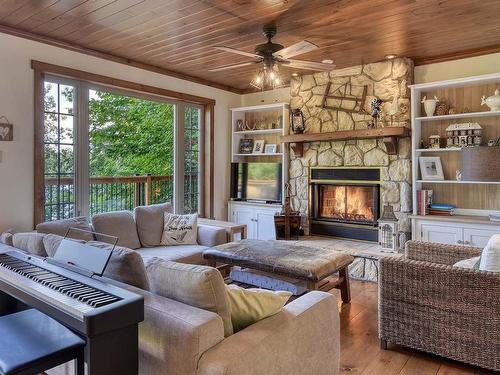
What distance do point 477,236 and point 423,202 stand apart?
67 cm

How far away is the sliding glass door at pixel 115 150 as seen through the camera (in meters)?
4.06

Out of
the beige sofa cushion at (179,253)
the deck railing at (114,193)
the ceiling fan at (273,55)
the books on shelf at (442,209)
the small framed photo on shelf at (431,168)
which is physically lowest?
the beige sofa cushion at (179,253)

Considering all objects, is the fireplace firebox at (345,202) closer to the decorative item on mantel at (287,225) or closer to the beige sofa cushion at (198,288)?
the decorative item on mantel at (287,225)

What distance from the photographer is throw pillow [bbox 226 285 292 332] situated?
1.67 meters

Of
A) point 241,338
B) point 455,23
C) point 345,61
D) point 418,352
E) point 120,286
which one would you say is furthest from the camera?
point 345,61

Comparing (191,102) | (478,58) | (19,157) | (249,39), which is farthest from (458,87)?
(19,157)

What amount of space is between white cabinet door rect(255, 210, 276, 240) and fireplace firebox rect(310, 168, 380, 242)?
60 centimetres

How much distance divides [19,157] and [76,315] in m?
3.01

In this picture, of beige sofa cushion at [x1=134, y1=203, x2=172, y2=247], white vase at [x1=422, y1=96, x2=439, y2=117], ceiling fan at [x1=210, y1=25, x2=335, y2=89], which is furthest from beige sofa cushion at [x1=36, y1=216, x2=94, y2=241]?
white vase at [x1=422, y1=96, x2=439, y2=117]

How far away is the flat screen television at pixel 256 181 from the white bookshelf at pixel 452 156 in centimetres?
205

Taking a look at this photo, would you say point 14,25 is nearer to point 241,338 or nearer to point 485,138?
point 241,338

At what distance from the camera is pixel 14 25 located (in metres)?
3.55

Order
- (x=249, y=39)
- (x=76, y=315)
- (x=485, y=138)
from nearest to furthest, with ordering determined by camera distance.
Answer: (x=76, y=315) → (x=249, y=39) → (x=485, y=138)

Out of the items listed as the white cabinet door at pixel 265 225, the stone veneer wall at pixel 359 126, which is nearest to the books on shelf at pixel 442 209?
the stone veneer wall at pixel 359 126
